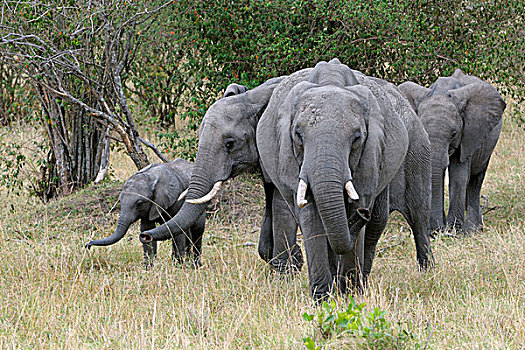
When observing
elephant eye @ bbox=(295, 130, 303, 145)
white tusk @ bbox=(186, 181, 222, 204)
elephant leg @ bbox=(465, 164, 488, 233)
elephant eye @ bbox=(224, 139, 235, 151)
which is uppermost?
elephant eye @ bbox=(295, 130, 303, 145)

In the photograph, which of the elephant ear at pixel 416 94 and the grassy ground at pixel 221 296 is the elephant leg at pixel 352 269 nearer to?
the grassy ground at pixel 221 296

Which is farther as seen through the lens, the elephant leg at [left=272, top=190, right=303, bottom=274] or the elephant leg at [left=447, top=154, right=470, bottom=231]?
the elephant leg at [left=447, top=154, right=470, bottom=231]

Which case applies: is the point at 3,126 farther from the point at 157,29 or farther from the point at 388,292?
the point at 388,292

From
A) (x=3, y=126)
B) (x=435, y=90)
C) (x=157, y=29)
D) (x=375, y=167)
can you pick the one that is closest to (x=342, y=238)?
(x=375, y=167)

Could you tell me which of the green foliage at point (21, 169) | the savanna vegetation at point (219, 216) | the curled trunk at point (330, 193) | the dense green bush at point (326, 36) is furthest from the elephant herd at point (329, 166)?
the green foliage at point (21, 169)

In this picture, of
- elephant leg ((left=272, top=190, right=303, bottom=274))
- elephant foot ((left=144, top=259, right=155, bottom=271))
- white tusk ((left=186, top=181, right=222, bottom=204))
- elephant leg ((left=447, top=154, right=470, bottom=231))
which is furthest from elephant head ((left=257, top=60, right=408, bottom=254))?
elephant leg ((left=447, top=154, right=470, bottom=231))

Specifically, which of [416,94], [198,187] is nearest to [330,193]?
[198,187]

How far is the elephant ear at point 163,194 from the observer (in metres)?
7.77

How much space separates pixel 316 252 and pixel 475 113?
19.8ft

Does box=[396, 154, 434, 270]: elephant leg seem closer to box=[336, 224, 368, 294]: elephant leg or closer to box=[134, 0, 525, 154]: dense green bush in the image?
box=[336, 224, 368, 294]: elephant leg

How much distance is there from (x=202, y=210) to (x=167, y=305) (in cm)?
145

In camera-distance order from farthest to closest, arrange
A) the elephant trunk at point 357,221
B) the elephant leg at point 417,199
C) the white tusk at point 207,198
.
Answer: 1. the elephant leg at point 417,199
2. the white tusk at point 207,198
3. the elephant trunk at point 357,221

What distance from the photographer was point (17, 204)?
38.3 feet

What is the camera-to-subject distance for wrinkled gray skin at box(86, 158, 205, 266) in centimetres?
759
